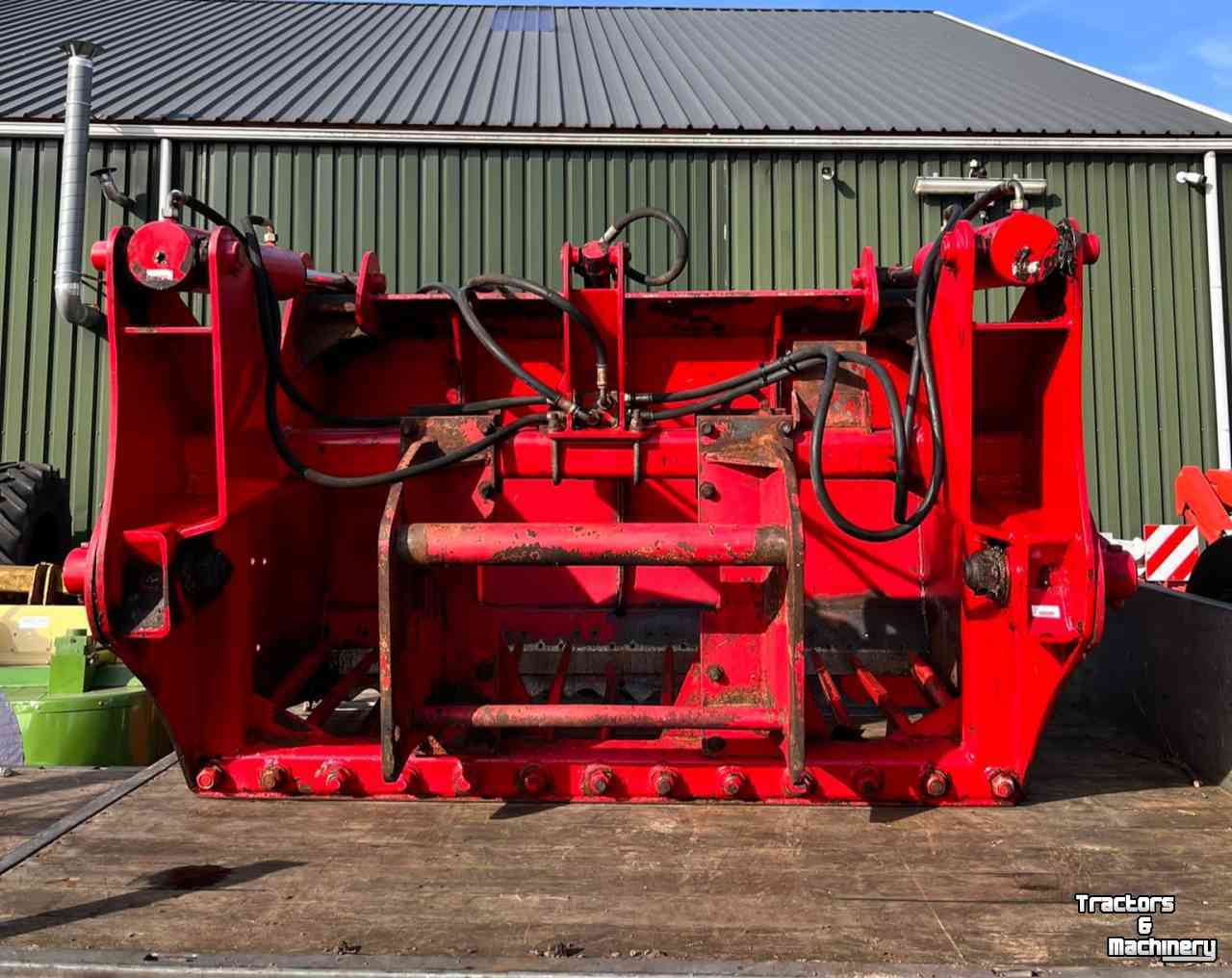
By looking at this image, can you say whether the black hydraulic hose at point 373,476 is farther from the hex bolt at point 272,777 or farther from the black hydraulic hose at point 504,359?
the hex bolt at point 272,777

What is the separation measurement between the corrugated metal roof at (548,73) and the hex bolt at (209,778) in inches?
244

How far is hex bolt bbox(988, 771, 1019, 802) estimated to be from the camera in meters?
2.13

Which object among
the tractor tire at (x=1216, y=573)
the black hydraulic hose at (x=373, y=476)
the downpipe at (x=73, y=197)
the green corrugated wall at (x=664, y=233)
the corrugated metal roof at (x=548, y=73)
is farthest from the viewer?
the corrugated metal roof at (x=548, y=73)

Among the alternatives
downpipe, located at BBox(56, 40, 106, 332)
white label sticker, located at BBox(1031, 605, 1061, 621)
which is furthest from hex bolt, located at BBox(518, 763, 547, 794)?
downpipe, located at BBox(56, 40, 106, 332)

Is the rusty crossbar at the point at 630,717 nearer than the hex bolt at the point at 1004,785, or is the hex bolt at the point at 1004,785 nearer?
the rusty crossbar at the point at 630,717

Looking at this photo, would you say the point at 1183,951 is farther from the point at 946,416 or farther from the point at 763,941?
the point at 946,416

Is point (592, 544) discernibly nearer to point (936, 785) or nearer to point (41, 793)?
point (936, 785)

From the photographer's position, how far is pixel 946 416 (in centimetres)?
227

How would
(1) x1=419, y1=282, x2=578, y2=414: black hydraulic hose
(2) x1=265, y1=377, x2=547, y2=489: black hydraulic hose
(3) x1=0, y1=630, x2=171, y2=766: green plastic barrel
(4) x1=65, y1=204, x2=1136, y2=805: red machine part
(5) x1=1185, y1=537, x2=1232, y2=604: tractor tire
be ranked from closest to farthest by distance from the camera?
1. (4) x1=65, y1=204, x2=1136, y2=805: red machine part
2. (2) x1=265, y1=377, x2=547, y2=489: black hydraulic hose
3. (1) x1=419, y1=282, x2=578, y2=414: black hydraulic hose
4. (3) x1=0, y1=630, x2=171, y2=766: green plastic barrel
5. (5) x1=1185, y1=537, x2=1232, y2=604: tractor tire

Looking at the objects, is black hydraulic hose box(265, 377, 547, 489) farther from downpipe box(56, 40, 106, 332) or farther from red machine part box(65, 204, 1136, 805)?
downpipe box(56, 40, 106, 332)

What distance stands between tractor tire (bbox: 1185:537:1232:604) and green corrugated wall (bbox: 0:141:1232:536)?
14.7ft

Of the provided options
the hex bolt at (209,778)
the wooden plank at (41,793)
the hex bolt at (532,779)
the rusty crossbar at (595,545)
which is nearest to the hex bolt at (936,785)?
the rusty crossbar at (595,545)

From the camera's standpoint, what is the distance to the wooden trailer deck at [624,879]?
1.53 meters

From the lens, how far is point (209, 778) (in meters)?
2.23
